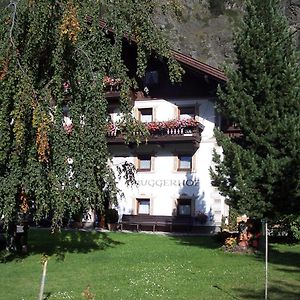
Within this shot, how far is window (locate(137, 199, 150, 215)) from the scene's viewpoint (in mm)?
25783

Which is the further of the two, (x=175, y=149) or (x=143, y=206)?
(x=143, y=206)

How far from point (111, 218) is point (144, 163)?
10.5ft

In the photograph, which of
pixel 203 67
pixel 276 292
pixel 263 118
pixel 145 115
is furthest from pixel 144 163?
pixel 276 292

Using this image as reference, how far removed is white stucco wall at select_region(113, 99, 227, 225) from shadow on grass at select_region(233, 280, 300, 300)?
1404cm

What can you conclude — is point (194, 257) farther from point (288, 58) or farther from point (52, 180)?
point (288, 58)

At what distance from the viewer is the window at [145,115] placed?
26.0 metres

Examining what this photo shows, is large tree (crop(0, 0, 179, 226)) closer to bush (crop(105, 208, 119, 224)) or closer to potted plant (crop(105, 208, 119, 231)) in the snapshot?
potted plant (crop(105, 208, 119, 231))

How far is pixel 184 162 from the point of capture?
2527cm

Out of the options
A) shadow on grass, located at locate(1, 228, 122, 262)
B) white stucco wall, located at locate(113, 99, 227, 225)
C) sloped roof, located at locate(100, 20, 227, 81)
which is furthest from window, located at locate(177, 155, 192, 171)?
shadow on grass, located at locate(1, 228, 122, 262)

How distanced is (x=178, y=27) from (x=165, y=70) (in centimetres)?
4545

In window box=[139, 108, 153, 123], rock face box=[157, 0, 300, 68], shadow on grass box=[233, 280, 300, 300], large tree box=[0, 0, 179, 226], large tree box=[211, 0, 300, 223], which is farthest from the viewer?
rock face box=[157, 0, 300, 68]

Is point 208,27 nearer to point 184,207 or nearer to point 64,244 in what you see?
point 184,207

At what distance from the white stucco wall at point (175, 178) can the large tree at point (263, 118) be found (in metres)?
8.24

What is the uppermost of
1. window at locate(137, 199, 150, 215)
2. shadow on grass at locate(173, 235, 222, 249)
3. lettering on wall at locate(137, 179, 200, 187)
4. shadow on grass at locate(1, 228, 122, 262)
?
lettering on wall at locate(137, 179, 200, 187)
